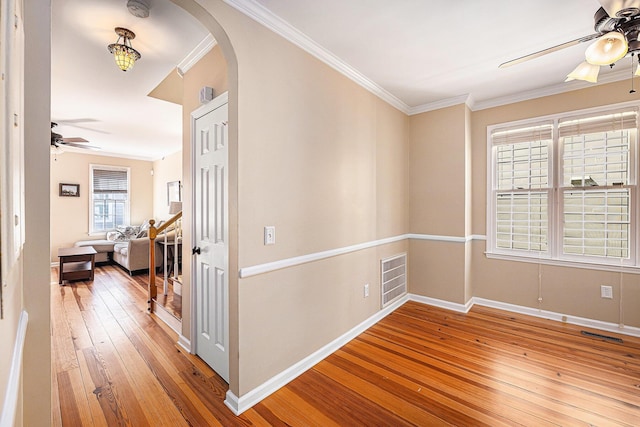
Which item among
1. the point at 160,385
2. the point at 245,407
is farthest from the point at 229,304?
the point at 160,385

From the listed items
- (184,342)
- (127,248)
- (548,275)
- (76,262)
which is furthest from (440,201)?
(76,262)

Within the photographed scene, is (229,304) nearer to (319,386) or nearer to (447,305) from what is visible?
(319,386)

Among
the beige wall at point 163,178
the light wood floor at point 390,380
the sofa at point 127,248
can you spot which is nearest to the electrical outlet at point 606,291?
the light wood floor at point 390,380

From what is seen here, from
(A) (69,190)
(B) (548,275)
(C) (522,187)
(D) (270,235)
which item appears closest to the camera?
(D) (270,235)

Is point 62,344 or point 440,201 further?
point 440,201

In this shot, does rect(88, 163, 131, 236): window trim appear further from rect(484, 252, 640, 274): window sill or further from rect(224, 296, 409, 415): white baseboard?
rect(484, 252, 640, 274): window sill

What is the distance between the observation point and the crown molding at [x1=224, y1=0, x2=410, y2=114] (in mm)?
1822

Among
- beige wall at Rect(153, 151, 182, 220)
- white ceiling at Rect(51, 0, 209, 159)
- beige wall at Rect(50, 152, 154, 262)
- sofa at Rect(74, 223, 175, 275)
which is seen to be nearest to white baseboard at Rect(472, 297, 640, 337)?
white ceiling at Rect(51, 0, 209, 159)

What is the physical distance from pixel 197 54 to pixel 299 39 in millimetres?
956

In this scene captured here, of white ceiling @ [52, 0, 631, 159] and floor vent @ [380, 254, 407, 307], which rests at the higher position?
white ceiling @ [52, 0, 631, 159]

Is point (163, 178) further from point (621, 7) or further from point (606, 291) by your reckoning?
point (606, 291)

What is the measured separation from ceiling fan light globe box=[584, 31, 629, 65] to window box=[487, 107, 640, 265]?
1.85 metres

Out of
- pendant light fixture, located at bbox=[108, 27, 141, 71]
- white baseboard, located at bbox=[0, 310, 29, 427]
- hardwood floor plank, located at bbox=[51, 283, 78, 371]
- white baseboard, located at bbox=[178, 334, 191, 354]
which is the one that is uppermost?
pendant light fixture, located at bbox=[108, 27, 141, 71]

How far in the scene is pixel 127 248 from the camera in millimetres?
5371
